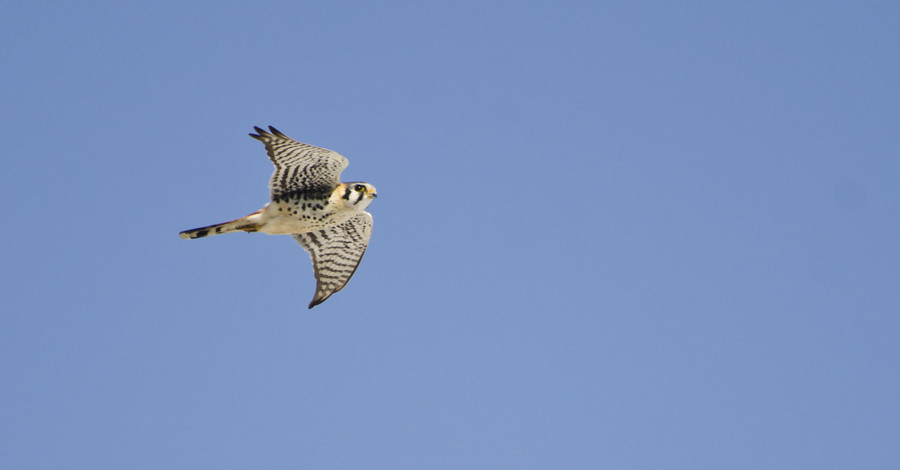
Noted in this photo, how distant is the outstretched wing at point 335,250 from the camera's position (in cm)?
1497

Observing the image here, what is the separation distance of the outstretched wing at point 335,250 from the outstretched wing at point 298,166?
54.1 inches

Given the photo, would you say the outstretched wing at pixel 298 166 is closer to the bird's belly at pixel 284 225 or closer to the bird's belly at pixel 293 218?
the bird's belly at pixel 293 218

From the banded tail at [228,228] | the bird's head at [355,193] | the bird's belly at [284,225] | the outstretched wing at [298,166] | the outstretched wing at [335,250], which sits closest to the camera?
the outstretched wing at [298,166]

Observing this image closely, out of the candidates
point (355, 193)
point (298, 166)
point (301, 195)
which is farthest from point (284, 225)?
point (355, 193)

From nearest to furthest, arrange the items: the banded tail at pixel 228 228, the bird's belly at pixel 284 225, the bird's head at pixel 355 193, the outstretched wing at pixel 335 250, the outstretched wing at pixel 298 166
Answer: the outstretched wing at pixel 298 166 → the banded tail at pixel 228 228 → the bird's head at pixel 355 193 → the bird's belly at pixel 284 225 → the outstretched wing at pixel 335 250

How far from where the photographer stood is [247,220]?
44.6ft

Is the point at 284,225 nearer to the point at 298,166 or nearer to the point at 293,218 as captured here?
the point at 293,218

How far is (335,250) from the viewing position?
15.1 m

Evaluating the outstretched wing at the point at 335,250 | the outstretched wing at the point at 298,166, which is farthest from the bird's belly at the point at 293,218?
the outstretched wing at the point at 335,250

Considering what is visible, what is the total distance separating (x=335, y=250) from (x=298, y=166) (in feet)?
6.89

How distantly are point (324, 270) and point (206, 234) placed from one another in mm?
2184

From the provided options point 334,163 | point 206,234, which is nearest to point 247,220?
point 206,234

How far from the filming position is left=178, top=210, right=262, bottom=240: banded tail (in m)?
13.3

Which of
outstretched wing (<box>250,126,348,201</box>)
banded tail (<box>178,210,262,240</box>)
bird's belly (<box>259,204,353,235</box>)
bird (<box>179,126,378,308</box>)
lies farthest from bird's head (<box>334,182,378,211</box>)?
banded tail (<box>178,210,262,240</box>)
